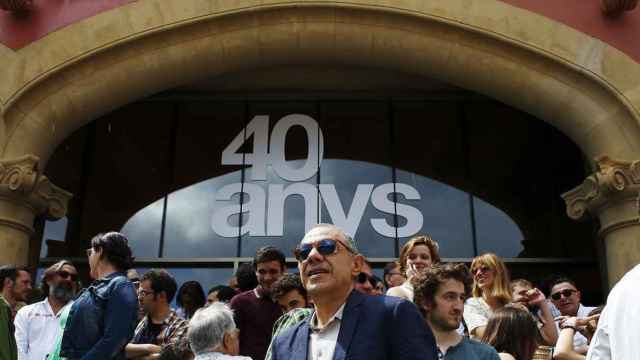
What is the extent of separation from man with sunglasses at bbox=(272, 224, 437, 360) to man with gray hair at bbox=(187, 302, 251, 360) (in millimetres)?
863

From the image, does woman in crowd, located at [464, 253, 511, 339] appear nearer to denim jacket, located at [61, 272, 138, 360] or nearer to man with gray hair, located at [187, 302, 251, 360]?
man with gray hair, located at [187, 302, 251, 360]

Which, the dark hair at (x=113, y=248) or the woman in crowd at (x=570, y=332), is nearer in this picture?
the woman in crowd at (x=570, y=332)

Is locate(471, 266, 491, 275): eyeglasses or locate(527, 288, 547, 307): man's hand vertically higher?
locate(471, 266, 491, 275): eyeglasses

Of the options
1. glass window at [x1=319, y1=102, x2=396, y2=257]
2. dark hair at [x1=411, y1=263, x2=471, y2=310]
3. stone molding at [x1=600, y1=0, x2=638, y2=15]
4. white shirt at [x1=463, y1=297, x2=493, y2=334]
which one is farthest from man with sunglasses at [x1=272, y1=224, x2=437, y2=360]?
glass window at [x1=319, y1=102, x2=396, y2=257]

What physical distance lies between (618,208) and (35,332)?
7.81m

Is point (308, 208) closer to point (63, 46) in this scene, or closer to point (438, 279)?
point (63, 46)

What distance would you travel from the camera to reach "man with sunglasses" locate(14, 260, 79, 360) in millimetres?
6488

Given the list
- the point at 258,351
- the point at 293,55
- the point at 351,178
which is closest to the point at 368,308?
the point at 258,351

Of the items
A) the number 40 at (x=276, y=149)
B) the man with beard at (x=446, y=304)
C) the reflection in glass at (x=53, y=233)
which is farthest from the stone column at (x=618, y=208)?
the reflection in glass at (x=53, y=233)

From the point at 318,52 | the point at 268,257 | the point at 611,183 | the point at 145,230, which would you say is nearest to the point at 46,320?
the point at 268,257

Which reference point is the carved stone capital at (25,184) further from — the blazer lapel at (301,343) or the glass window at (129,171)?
the blazer lapel at (301,343)

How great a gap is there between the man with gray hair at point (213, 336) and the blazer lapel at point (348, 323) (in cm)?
119

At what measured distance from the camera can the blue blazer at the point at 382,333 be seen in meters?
2.95

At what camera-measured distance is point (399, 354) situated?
9.66 ft
